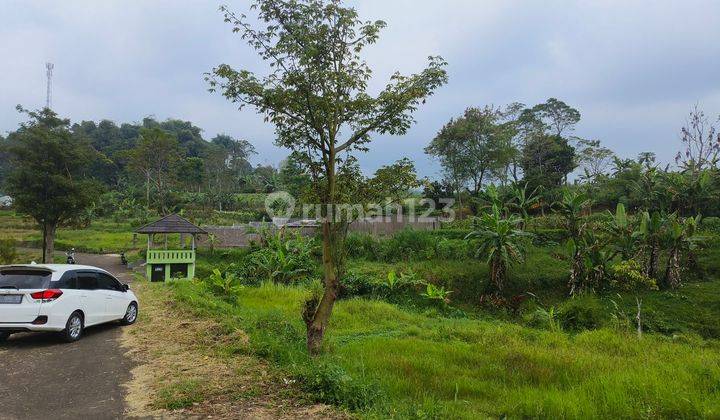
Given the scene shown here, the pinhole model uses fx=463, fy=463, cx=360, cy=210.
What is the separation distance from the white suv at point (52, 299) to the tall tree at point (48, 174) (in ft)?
49.0

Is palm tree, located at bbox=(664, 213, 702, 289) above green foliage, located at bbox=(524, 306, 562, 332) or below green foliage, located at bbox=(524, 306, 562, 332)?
above

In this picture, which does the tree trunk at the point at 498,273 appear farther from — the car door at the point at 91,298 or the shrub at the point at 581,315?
the car door at the point at 91,298

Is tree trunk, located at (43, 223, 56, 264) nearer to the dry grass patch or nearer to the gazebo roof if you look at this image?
the gazebo roof

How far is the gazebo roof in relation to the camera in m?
21.0

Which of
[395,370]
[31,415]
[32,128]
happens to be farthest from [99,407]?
[32,128]

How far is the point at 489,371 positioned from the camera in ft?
23.5

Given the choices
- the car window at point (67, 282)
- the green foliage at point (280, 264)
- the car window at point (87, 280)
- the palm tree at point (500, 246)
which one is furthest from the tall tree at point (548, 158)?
the car window at point (67, 282)

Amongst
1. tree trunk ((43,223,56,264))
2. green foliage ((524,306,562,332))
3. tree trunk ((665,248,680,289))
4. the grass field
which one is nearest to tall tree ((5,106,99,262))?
tree trunk ((43,223,56,264))

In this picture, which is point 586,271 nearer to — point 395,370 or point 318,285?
point 318,285

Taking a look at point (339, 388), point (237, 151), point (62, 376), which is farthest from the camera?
point (237, 151)

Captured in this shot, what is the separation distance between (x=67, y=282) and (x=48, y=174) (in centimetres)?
1577

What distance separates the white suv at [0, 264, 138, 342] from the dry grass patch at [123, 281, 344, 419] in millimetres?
933

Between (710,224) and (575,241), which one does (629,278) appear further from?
(710,224)

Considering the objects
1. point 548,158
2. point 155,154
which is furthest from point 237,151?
point 548,158
